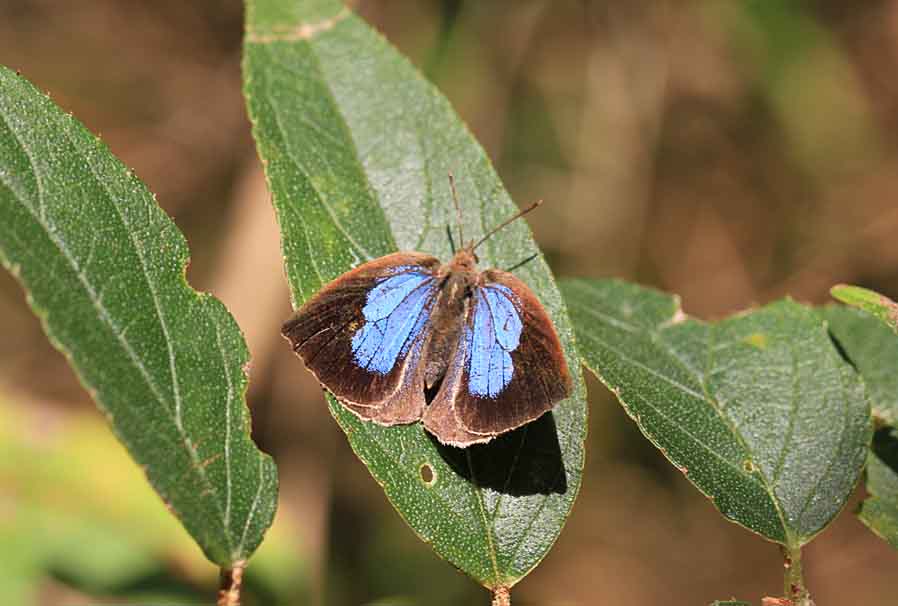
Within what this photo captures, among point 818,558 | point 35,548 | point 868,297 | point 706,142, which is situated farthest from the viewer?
point 706,142

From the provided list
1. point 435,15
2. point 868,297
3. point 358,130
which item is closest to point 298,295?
point 358,130

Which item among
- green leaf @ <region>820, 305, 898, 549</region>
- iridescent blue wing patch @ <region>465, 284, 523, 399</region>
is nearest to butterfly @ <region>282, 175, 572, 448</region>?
iridescent blue wing patch @ <region>465, 284, 523, 399</region>

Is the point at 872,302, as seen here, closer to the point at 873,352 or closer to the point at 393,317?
the point at 873,352

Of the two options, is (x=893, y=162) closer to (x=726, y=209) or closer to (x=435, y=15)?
(x=726, y=209)

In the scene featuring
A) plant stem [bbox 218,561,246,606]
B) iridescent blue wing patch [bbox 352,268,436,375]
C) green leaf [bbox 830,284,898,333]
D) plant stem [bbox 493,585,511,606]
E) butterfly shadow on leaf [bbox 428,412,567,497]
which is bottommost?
green leaf [bbox 830,284,898,333]

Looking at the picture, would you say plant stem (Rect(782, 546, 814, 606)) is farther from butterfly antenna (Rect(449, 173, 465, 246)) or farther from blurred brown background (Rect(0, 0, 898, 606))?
blurred brown background (Rect(0, 0, 898, 606))

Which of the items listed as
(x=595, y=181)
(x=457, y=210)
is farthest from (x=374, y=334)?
(x=595, y=181)

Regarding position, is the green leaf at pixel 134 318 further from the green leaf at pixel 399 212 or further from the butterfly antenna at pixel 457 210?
the butterfly antenna at pixel 457 210
